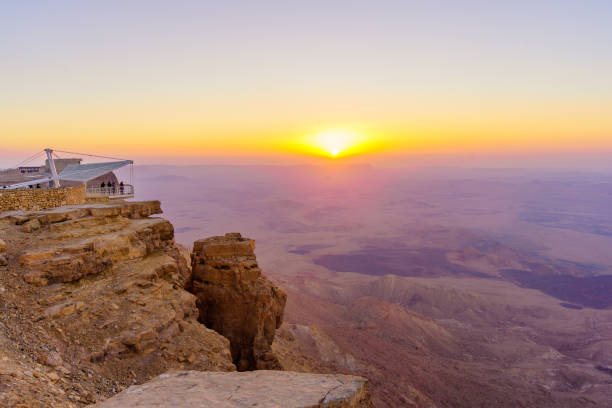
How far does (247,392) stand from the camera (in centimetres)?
590

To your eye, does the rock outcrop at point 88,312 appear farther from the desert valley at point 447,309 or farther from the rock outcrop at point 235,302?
the desert valley at point 447,309

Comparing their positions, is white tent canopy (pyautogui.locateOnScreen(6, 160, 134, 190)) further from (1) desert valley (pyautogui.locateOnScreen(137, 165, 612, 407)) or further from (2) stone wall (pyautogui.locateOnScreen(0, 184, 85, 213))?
(1) desert valley (pyautogui.locateOnScreen(137, 165, 612, 407))

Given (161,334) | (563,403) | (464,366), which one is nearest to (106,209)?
(161,334)

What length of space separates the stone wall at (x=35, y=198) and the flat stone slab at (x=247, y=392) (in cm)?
1360

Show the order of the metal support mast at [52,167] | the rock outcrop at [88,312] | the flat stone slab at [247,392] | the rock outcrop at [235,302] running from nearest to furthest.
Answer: the flat stone slab at [247,392], the rock outcrop at [88,312], the rock outcrop at [235,302], the metal support mast at [52,167]

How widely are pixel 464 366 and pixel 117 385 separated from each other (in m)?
32.0

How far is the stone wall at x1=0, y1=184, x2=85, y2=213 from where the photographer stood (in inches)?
610

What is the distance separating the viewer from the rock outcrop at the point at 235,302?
51.3 feet

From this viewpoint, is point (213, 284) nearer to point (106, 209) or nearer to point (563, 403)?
point (106, 209)

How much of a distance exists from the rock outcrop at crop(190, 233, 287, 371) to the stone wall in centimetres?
757

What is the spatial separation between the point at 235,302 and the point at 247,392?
10.2m

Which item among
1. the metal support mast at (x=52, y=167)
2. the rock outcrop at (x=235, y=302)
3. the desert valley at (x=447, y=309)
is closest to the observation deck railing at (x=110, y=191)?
the metal support mast at (x=52, y=167)

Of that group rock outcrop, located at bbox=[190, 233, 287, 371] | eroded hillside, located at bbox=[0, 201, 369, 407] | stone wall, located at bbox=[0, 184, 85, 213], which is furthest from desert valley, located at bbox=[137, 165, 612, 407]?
stone wall, located at bbox=[0, 184, 85, 213]

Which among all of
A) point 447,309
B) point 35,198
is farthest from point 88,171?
point 447,309
